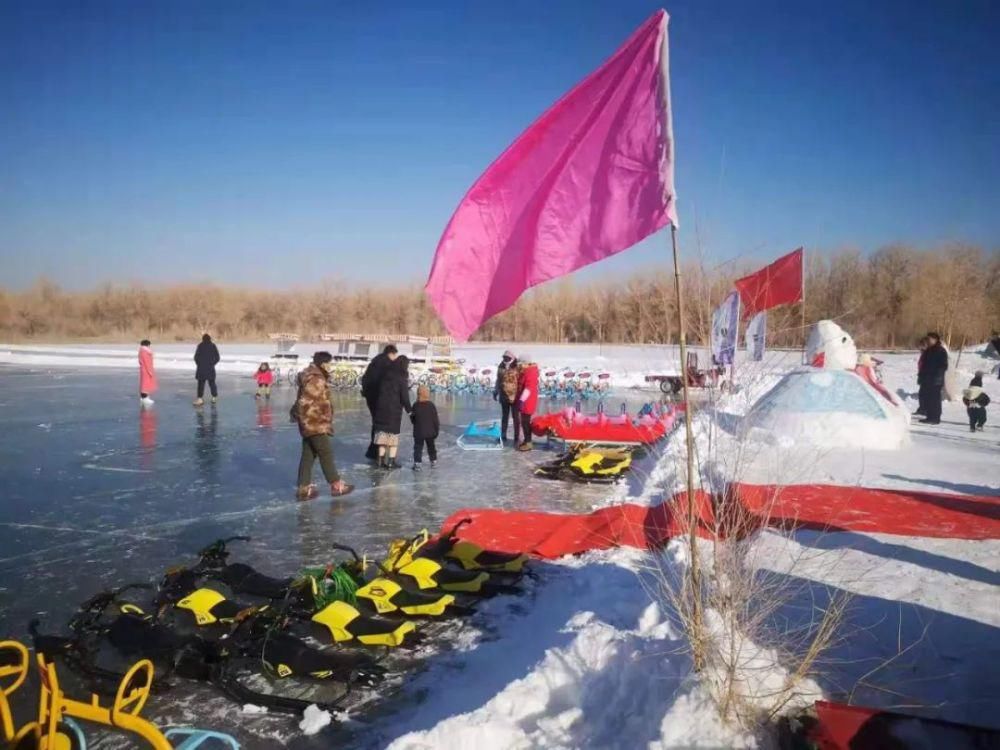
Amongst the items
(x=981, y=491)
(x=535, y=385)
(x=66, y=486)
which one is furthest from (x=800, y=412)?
(x=66, y=486)

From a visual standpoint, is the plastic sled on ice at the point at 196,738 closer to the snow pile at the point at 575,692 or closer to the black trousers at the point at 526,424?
the snow pile at the point at 575,692

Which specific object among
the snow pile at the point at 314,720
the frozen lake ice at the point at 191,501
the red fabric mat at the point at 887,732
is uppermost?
the red fabric mat at the point at 887,732

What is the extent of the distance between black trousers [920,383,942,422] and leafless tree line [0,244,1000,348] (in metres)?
1.68

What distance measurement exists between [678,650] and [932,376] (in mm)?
14786

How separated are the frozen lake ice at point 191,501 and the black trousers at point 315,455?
0.99 feet

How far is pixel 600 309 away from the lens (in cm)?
616

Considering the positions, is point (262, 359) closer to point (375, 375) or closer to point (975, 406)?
point (375, 375)

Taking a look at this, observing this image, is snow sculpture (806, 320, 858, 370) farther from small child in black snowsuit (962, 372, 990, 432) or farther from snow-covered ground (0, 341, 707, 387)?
snow-covered ground (0, 341, 707, 387)

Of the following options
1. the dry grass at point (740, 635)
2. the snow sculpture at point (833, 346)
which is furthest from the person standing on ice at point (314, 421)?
the snow sculpture at point (833, 346)

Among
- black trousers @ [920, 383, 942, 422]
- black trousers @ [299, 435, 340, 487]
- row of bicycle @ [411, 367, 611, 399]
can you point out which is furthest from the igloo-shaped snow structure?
row of bicycle @ [411, 367, 611, 399]

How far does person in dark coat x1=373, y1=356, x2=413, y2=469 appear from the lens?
364 inches

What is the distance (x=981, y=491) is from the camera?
7723 millimetres

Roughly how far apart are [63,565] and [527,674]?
453 cm

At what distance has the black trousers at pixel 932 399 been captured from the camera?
1472cm
